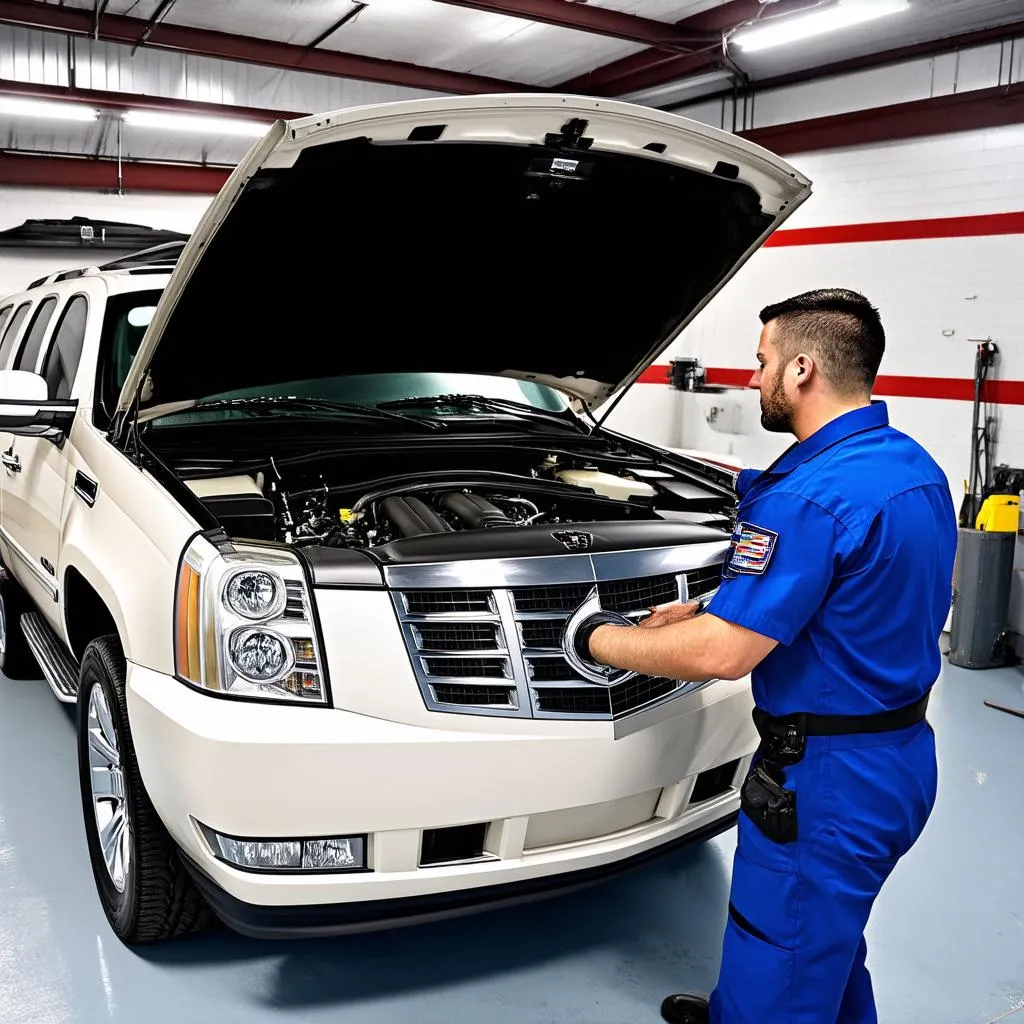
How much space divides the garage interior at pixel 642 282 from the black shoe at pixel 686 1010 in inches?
2.1

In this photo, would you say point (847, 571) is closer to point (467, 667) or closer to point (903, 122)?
point (467, 667)

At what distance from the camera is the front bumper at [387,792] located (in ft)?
6.28

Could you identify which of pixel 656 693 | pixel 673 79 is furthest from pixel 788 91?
pixel 656 693

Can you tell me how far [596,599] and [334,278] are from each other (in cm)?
151

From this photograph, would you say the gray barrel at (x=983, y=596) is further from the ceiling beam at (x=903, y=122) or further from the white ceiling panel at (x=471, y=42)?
the white ceiling panel at (x=471, y=42)

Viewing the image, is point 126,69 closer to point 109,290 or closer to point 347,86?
point 347,86

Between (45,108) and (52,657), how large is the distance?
6993 millimetres

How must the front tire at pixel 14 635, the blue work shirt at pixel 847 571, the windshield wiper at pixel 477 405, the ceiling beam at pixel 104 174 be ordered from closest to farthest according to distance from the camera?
the blue work shirt at pixel 847 571 → the windshield wiper at pixel 477 405 → the front tire at pixel 14 635 → the ceiling beam at pixel 104 174

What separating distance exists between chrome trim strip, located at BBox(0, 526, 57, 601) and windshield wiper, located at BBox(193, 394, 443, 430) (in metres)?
0.82

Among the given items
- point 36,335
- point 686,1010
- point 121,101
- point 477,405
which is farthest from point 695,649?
point 121,101

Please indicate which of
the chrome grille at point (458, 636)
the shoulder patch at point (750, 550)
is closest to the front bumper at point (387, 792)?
the chrome grille at point (458, 636)

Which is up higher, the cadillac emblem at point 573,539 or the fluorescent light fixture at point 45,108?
the fluorescent light fixture at point 45,108

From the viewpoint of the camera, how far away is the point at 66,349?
3461 millimetres

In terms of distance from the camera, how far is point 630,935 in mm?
2660
